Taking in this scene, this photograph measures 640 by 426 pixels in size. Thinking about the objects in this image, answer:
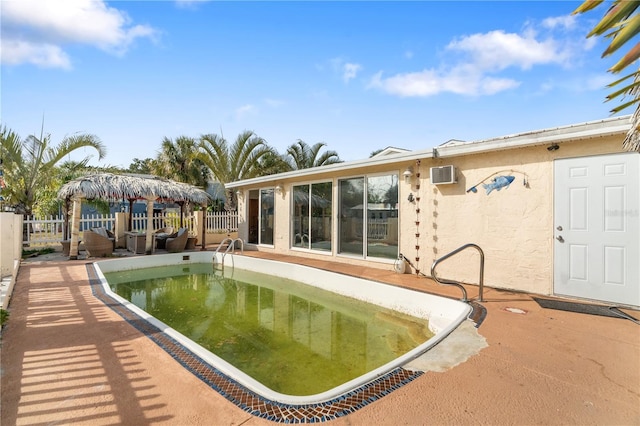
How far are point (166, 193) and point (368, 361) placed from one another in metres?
10.9

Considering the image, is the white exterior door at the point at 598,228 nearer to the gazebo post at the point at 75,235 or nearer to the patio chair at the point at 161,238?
the patio chair at the point at 161,238

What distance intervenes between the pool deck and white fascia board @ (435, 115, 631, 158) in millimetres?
2811

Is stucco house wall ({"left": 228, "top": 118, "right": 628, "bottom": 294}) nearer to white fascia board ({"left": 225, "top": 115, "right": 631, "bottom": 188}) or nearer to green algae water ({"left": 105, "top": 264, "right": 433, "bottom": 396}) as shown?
white fascia board ({"left": 225, "top": 115, "right": 631, "bottom": 188})

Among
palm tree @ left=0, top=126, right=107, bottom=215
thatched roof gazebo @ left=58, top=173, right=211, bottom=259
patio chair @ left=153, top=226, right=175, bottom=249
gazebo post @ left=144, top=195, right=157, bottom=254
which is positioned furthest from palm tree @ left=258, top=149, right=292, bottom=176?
palm tree @ left=0, top=126, right=107, bottom=215

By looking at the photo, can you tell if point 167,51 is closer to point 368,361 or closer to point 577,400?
point 368,361

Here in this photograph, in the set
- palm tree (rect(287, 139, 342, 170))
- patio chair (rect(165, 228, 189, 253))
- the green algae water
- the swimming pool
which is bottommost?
the green algae water

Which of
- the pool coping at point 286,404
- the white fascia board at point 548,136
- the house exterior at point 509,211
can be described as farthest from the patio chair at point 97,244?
the white fascia board at point 548,136

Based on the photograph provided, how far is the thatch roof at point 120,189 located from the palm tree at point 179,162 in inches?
332

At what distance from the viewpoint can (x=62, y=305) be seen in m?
5.29

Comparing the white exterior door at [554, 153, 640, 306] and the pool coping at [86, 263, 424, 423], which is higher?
the white exterior door at [554, 153, 640, 306]

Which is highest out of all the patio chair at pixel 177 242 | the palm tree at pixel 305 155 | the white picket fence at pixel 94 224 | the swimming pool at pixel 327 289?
the palm tree at pixel 305 155

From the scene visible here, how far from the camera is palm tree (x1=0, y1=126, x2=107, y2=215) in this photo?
458 inches

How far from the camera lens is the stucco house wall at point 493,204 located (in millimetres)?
5598

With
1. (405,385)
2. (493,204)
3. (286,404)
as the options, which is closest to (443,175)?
(493,204)
